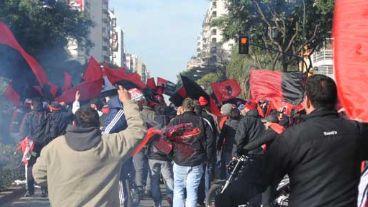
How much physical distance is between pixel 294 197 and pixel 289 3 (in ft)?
93.0

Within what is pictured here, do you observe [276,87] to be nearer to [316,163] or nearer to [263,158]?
[316,163]

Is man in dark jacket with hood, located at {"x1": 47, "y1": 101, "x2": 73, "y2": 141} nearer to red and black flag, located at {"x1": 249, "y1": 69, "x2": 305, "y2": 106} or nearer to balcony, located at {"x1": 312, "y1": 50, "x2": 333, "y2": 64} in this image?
red and black flag, located at {"x1": 249, "y1": 69, "x2": 305, "y2": 106}

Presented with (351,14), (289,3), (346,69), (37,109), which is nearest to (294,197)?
(346,69)

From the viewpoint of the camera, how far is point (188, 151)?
917 cm

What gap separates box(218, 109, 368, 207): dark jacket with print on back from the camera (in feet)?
11.8

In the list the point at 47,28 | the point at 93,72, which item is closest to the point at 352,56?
the point at 93,72

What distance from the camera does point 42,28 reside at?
145ft

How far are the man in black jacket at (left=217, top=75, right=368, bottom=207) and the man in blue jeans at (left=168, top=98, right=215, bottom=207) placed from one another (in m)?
5.36

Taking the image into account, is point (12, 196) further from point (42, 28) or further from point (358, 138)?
point (42, 28)

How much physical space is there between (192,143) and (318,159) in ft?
18.3

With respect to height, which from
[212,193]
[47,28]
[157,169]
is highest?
[47,28]

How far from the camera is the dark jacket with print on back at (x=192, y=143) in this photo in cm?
915

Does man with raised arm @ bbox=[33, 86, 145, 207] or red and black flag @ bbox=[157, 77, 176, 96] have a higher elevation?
man with raised arm @ bbox=[33, 86, 145, 207]

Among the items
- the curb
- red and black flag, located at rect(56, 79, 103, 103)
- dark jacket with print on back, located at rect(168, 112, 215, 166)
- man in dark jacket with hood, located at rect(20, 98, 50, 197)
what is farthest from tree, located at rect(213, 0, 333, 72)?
dark jacket with print on back, located at rect(168, 112, 215, 166)
